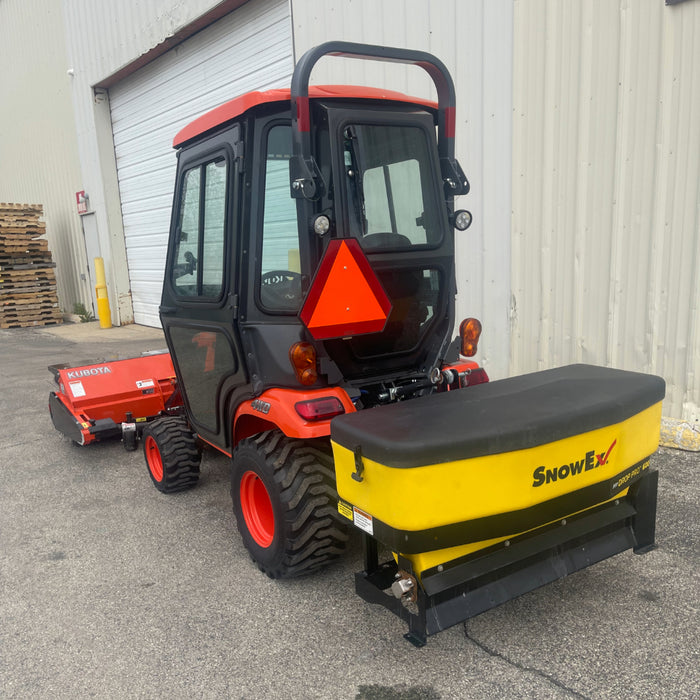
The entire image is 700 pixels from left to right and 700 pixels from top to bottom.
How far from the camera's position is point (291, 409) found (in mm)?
2598

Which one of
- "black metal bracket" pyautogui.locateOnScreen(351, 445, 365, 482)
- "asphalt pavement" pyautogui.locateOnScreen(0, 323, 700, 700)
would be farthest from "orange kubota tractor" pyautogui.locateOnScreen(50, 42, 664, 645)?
"asphalt pavement" pyautogui.locateOnScreen(0, 323, 700, 700)

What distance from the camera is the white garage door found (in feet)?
25.1

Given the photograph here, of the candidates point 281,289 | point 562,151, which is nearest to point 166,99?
point 562,151

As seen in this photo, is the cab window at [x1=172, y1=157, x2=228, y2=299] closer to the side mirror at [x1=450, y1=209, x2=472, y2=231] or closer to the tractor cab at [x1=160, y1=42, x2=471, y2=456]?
the tractor cab at [x1=160, y1=42, x2=471, y2=456]

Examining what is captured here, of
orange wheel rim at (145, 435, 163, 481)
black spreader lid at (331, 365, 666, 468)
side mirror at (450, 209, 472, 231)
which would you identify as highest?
side mirror at (450, 209, 472, 231)

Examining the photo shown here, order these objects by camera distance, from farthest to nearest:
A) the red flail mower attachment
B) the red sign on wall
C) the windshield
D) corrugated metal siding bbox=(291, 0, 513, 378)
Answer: the red sign on wall < corrugated metal siding bbox=(291, 0, 513, 378) < the red flail mower attachment < the windshield

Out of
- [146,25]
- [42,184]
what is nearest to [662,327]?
[146,25]

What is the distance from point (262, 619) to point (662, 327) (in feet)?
10.8

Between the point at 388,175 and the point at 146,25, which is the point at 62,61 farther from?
the point at 388,175

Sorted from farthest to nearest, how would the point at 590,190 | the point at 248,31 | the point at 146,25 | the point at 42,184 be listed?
the point at 42,184
the point at 146,25
the point at 248,31
the point at 590,190

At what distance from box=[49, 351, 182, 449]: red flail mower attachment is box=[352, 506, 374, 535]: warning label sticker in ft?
7.95

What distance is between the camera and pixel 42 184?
1450cm

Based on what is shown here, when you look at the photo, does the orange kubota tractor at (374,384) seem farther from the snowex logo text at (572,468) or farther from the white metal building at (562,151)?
the white metal building at (562,151)

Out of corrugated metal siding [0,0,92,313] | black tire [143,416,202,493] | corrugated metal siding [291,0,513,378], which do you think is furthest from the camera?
corrugated metal siding [0,0,92,313]
